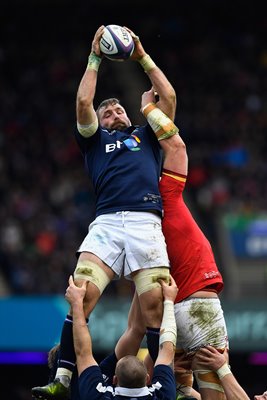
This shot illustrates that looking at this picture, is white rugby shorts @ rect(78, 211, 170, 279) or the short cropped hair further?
white rugby shorts @ rect(78, 211, 170, 279)

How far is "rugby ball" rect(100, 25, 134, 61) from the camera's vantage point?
23.5 feet

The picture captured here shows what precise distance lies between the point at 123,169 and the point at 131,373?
1540mm

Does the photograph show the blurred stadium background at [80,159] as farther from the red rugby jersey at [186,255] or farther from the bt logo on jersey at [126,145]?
the bt logo on jersey at [126,145]

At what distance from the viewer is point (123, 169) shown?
284 inches

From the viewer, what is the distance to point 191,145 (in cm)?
2145

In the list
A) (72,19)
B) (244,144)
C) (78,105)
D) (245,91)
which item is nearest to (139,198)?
(78,105)

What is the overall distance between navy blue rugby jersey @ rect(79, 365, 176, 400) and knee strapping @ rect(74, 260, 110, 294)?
62 centimetres

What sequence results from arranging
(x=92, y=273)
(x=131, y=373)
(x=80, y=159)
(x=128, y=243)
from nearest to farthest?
1. (x=131, y=373)
2. (x=92, y=273)
3. (x=128, y=243)
4. (x=80, y=159)

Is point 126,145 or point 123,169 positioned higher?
point 126,145

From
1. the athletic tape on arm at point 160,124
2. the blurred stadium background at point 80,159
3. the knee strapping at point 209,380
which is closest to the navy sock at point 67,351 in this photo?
the knee strapping at point 209,380

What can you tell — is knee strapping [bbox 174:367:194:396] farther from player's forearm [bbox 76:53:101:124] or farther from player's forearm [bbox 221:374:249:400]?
player's forearm [bbox 76:53:101:124]

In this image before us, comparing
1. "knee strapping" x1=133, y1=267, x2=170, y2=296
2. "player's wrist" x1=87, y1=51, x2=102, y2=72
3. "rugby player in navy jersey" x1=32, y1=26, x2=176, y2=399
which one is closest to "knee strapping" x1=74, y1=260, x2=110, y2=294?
"rugby player in navy jersey" x1=32, y1=26, x2=176, y2=399

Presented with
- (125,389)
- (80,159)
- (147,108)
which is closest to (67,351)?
(125,389)

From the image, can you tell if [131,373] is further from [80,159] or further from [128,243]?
[80,159]
